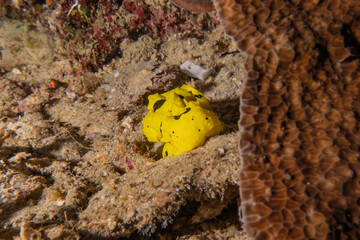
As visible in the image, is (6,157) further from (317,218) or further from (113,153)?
(317,218)

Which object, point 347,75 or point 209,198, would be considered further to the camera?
point 209,198

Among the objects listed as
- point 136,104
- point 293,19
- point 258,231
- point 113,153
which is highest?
point 293,19

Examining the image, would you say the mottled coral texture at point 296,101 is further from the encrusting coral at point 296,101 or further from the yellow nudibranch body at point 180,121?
the yellow nudibranch body at point 180,121

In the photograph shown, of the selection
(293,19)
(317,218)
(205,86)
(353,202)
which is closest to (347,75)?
(293,19)

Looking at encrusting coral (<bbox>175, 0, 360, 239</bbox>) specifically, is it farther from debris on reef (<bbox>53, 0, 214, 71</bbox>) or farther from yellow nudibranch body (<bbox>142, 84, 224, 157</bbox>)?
debris on reef (<bbox>53, 0, 214, 71</bbox>)

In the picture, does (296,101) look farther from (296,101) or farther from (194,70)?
(194,70)

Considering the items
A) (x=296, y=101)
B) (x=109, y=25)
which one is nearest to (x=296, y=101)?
(x=296, y=101)
